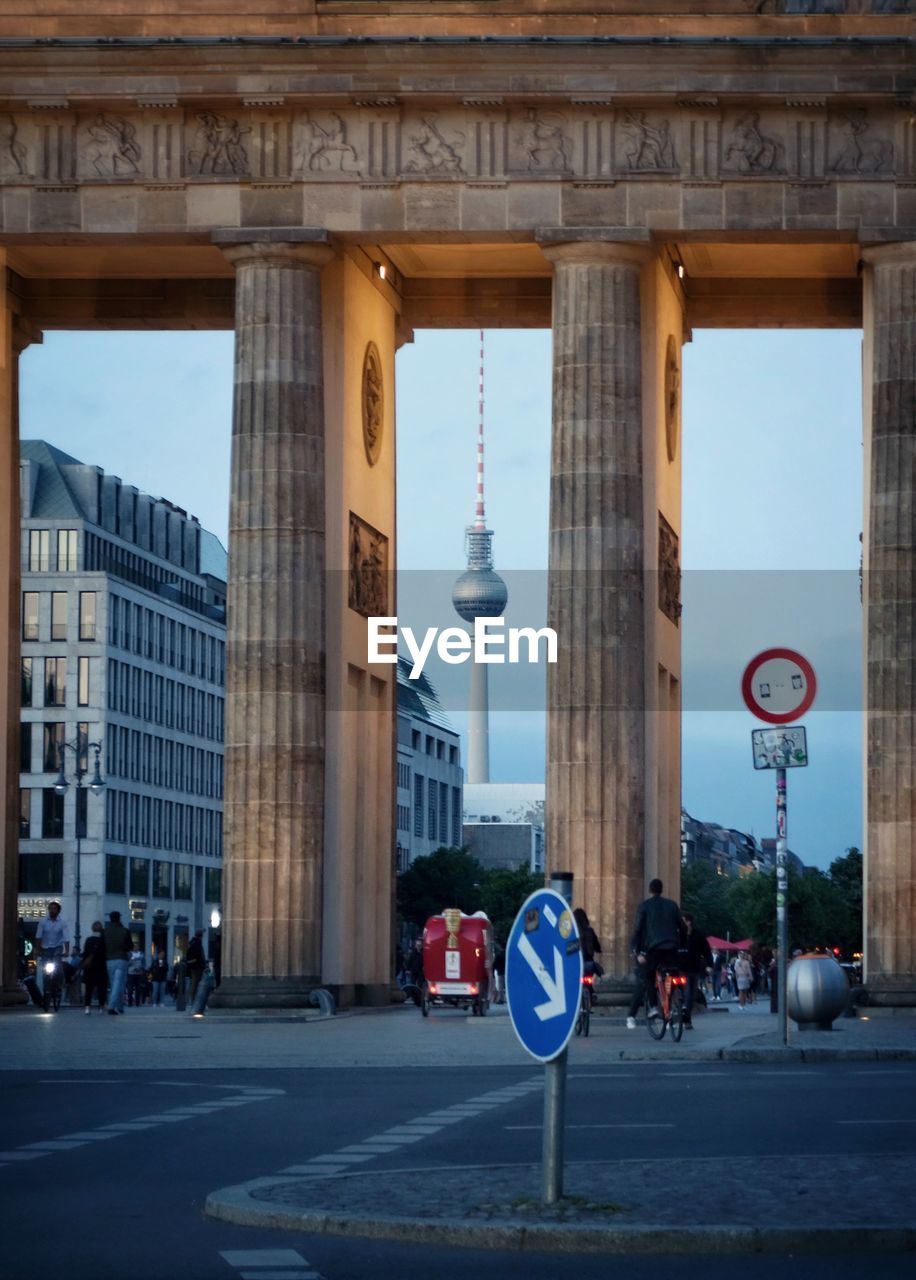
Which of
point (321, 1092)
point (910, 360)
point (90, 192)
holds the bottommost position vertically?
point (321, 1092)

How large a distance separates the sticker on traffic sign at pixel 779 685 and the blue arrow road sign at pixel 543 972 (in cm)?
1427

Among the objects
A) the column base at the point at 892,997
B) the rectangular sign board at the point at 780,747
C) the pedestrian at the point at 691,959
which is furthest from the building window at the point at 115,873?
the rectangular sign board at the point at 780,747

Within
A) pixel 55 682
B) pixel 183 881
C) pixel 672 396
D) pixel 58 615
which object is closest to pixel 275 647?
pixel 672 396

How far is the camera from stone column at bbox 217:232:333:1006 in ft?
150

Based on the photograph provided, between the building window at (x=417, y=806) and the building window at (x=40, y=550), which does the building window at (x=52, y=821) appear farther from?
the building window at (x=417, y=806)

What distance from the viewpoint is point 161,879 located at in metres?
146

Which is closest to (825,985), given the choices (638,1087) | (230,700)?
(638,1087)

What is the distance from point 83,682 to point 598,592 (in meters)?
93.2

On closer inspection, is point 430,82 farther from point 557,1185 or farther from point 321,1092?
point 557,1185

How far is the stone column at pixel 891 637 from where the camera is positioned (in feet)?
149

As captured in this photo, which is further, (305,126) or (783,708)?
(305,126)

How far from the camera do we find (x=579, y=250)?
154 ft

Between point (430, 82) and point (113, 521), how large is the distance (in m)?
101

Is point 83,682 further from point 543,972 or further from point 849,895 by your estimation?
point 543,972
